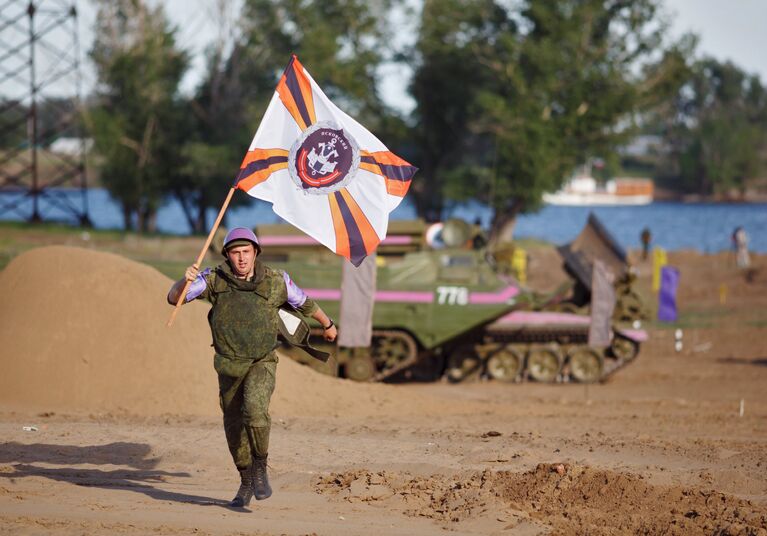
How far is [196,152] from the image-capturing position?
44562 mm

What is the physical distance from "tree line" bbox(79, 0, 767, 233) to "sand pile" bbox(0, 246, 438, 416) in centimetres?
2808

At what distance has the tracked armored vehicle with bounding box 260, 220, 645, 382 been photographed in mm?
20500

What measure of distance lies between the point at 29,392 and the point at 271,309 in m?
6.70

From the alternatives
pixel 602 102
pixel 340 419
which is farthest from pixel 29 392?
pixel 602 102

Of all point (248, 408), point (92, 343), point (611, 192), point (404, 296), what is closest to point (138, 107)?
point (404, 296)

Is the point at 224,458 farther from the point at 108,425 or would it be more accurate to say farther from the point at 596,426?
the point at 596,426

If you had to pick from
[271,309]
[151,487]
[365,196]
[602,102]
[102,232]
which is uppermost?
[602,102]

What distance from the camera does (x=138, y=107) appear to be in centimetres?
4569

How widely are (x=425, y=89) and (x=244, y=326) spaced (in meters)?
40.5

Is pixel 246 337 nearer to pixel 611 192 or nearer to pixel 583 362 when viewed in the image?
pixel 583 362

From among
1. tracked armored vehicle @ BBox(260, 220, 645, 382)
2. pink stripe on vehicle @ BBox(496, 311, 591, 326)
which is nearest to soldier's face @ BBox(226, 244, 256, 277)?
tracked armored vehicle @ BBox(260, 220, 645, 382)

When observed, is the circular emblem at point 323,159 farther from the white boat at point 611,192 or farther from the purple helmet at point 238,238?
the white boat at point 611,192

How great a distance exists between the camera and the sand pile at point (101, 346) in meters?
14.3

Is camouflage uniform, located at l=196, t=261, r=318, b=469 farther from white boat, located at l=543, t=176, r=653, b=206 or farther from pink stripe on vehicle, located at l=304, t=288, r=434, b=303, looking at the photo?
white boat, located at l=543, t=176, r=653, b=206
